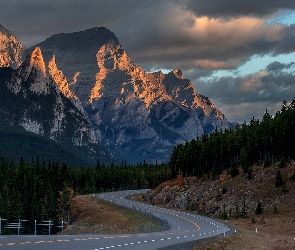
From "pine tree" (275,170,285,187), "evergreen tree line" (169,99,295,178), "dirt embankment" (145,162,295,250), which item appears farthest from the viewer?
"evergreen tree line" (169,99,295,178)

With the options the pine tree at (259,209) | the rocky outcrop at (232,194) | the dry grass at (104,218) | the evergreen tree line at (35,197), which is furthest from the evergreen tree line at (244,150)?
the evergreen tree line at (35,197)

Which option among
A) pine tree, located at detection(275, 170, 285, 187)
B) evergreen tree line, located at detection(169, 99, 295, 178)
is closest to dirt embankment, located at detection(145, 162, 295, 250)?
pine tree, located at detection(275, 170, 285, 187)

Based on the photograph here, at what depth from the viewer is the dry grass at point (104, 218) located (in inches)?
3799

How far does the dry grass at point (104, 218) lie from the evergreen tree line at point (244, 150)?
28.4 metres

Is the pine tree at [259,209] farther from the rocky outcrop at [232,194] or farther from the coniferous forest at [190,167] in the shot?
the coniferous forest at [190,167]

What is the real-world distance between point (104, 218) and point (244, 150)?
4776cm

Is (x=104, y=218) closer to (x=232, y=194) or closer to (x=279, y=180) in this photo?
(x=232, y=194)

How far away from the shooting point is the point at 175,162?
181875mm

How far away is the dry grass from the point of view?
317 ft

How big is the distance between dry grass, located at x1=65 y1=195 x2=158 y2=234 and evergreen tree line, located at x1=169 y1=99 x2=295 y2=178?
93.1 feet

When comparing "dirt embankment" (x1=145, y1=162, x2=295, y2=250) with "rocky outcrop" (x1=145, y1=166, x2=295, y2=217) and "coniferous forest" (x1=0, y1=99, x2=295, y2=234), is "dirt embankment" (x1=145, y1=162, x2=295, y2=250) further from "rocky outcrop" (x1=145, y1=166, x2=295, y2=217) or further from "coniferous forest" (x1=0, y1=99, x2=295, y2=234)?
"coniferous forest" (x1=0, y1=99, x2=295, y2=234)

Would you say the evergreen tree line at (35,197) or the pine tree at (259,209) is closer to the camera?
the pine tree at (259,209)

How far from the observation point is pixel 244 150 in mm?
139750

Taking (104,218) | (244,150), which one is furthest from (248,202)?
(244,150)
